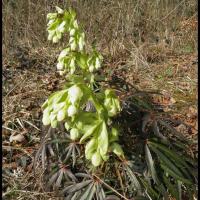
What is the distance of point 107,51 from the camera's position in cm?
412

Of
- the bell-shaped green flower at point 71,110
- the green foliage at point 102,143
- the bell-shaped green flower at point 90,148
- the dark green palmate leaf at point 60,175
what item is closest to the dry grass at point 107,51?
the dark green palmate leaf at point 60,175

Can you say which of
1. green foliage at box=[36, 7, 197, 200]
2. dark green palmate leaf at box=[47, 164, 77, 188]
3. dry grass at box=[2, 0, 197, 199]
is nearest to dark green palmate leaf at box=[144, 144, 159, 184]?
A: green foliage at box=[36, 7, 197, 200]

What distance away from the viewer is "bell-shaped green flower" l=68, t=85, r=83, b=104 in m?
1.32

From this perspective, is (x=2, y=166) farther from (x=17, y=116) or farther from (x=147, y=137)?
(x=147, y=137)

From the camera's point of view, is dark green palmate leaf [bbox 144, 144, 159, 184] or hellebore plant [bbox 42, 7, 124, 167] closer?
hellebore plant [bbox 42, 7, 124, 167]

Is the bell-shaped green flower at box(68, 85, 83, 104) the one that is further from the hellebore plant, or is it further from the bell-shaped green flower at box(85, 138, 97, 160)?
the bell-shaped green flower at box(85, 138, 97, 160)

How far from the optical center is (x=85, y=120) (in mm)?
1475

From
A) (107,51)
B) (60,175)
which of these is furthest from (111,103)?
(107,51)

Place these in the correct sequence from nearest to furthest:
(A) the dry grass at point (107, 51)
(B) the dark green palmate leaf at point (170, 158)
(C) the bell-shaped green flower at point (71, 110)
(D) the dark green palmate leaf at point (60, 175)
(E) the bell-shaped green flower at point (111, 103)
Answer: (C) the bell-shaped green flower at point (71, 110) → (E) the bell-shaped green flower at point (111, 103) → (B) the dark green palmate leaf at point (170, 158) → (D) the dark green palmate leaf at point (60, 175) → (A) the dry grass at point (107, 51)

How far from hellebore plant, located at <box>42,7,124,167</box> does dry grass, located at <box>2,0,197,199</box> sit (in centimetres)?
90

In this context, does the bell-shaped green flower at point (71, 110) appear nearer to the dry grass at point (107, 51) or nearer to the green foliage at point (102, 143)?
the green foliage at point (102, 143)

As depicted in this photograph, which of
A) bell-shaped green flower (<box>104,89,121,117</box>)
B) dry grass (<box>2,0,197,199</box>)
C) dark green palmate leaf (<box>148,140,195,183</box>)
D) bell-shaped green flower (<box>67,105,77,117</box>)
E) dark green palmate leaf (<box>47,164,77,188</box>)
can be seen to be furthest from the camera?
dry grass (<box>2,0,197,199</box>)

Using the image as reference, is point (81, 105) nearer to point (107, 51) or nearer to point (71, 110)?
point (71, 110)

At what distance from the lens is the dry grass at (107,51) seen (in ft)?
9.47
